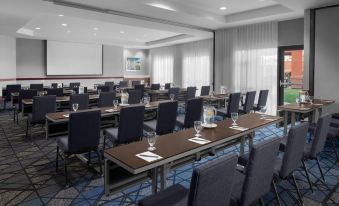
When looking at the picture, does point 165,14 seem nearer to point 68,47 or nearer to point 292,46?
point 292,46

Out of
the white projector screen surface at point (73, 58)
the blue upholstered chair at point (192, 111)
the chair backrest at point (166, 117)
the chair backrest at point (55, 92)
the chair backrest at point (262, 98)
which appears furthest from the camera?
the white projector screen surface at point (73, 58)

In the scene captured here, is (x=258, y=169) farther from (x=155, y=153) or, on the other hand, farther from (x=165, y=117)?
(x=165, y=117)

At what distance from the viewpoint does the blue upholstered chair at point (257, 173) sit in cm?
192

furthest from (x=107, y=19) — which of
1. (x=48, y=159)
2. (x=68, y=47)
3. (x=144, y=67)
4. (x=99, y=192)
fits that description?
(x=144, y=67)

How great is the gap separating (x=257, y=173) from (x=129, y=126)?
2.13 m

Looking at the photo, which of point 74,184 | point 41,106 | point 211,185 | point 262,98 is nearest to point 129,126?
point 74,184

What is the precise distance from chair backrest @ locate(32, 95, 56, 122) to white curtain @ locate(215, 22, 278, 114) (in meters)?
6.44

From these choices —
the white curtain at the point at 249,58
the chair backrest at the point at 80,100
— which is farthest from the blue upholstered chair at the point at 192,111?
the white curtain at the point at 249,58

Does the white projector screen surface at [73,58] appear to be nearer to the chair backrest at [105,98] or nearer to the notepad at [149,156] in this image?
the chair backrest at [105,98]

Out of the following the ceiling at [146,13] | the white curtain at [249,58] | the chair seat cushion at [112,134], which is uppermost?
the ceiling at [146,13]

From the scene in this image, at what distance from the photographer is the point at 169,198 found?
6.53ft

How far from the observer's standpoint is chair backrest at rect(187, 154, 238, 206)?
151 cm

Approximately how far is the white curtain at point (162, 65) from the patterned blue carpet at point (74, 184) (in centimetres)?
1042

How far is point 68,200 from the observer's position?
2986mm
